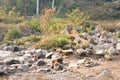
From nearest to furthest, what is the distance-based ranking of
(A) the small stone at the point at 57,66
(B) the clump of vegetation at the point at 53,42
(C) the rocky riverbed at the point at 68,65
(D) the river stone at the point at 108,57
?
1. (C) the rocky riverbed at the point at 68,65
2. (A) the small stone at the point at 57,66
3. (D) the river stone at the point at 108,57
4. (B) the clump of vegetation at the point at 53,42

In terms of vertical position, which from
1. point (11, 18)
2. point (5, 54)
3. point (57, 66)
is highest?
point (57, 66)

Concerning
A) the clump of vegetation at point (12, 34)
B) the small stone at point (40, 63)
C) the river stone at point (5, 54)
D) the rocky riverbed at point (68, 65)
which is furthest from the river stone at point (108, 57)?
the clump of vegetation at point (12, 34)

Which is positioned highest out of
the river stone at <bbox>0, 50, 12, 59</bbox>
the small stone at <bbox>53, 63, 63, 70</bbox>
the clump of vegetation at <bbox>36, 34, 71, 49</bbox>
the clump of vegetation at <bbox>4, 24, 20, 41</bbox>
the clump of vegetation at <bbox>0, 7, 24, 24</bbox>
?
the small stone at <bbox>53, 63, 63, 70</bbox>

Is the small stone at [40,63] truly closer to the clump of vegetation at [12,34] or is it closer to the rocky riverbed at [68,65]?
the rocky riverbed at [68,65]

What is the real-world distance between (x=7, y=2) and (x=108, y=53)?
2931 centimetres

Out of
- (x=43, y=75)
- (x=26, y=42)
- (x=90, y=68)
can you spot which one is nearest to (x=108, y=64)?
(x=90, y=68)

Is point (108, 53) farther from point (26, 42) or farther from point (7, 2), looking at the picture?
point (7, 2)

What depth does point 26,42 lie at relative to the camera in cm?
2262

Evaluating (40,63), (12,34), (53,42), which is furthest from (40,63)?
(12,34)

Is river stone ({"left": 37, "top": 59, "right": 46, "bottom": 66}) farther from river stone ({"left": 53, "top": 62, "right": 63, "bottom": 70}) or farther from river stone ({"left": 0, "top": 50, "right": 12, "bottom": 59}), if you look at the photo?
river stone ({"left": 0, "top": 50, "right": 12, "bottom": 59})

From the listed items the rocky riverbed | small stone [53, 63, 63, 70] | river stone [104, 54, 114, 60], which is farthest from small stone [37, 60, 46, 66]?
river stone [104, 54, 114, 60]

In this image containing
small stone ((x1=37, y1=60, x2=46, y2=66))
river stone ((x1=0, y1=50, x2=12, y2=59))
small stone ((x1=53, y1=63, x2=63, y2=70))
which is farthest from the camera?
river stone ((x1=0, y1=50, x2=12, y2=59))

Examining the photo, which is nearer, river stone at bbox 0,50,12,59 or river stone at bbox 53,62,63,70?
river stone at bbox 53,62,63,70

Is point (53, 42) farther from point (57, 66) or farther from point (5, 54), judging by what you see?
point (57, 66)
